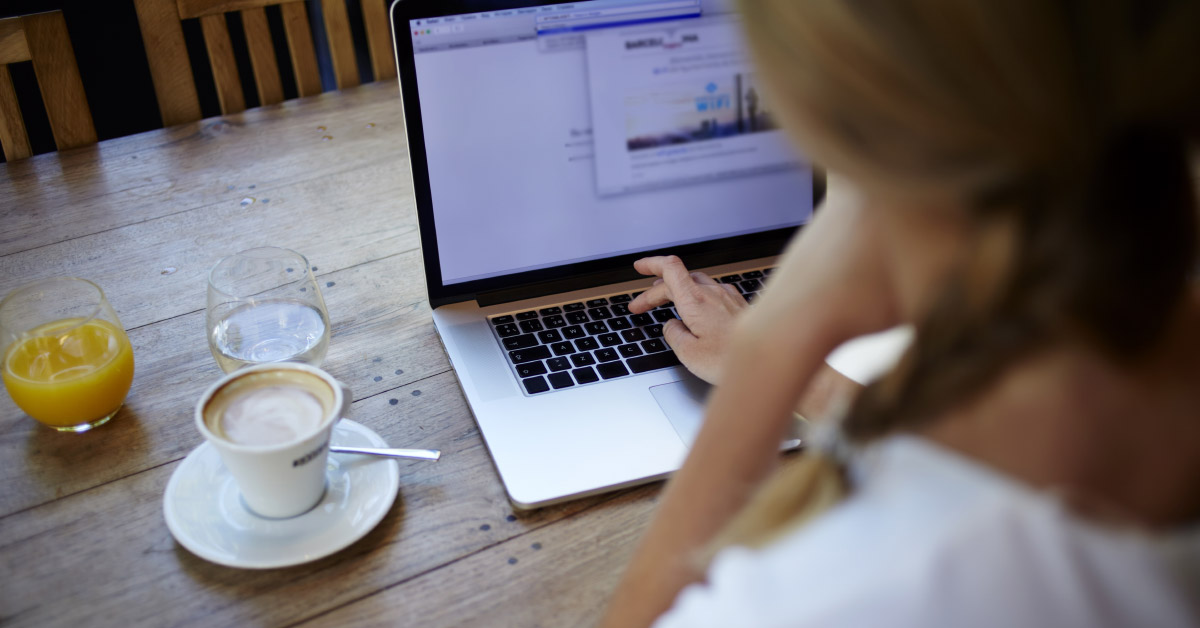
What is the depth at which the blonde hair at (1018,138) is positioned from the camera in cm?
34

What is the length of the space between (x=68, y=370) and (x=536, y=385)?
39cm

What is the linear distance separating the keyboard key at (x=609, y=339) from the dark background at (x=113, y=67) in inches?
72.3

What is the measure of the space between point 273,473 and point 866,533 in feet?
1.35

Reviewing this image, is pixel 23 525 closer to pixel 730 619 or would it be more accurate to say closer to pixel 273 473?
A: pixel 273 473

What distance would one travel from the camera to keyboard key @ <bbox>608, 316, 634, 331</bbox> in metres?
0.92

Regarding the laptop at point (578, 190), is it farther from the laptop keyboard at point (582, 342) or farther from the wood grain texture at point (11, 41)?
the wood grain texture at point (11, 41)

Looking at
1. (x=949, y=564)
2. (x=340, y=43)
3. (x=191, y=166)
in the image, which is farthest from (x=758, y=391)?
(x=340, y=43)

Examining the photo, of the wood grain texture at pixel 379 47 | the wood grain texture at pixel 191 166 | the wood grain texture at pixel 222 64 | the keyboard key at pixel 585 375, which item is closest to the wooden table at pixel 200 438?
the wood grain texture at pixel 191 166

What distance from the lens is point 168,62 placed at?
1.44m

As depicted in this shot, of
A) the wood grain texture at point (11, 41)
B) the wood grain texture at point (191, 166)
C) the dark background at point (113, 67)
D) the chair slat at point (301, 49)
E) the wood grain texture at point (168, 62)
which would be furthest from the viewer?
the dark background at point (113, 67)

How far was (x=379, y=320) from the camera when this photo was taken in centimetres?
96

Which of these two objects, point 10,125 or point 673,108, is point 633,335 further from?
point 10,125

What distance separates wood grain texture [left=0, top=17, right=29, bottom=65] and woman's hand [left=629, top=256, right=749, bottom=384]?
0.97 meters


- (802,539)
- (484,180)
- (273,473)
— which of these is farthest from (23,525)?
(802,539)
